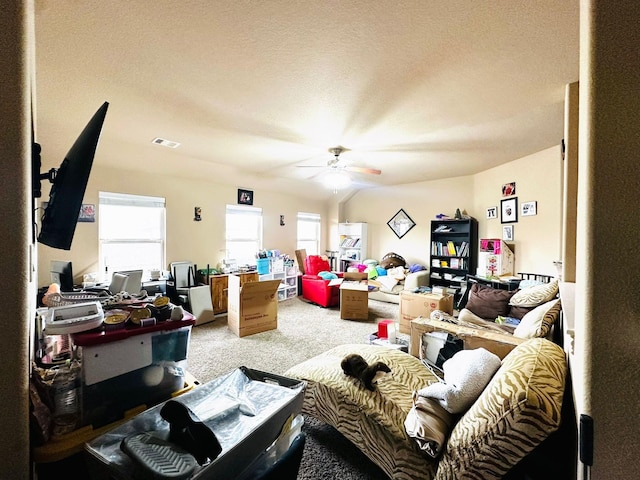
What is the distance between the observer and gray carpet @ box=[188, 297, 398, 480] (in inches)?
59.4

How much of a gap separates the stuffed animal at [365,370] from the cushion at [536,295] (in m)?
1.88

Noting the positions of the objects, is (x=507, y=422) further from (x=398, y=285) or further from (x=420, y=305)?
(x=398, y=285)

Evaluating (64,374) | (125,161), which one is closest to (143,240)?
(125,161)

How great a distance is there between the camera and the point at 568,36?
4.79 feet

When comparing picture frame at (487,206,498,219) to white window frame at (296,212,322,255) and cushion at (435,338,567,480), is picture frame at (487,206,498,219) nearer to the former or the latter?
white window frame at (296,212,322,255)

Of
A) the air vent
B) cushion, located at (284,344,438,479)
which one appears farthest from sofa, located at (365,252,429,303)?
the air vent

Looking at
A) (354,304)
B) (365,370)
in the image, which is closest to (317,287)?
(354,304)

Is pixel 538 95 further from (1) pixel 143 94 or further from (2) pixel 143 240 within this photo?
(2) pixel 143 240

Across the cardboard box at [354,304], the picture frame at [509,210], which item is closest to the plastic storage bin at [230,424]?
the cardboard box at [354,304]

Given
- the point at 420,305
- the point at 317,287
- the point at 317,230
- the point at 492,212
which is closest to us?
the point at 420,305

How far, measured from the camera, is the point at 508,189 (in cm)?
403

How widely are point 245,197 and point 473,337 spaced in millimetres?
4433

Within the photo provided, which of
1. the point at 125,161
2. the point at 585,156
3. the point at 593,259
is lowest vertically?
the point at 593,259

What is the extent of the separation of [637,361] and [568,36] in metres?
1.77
